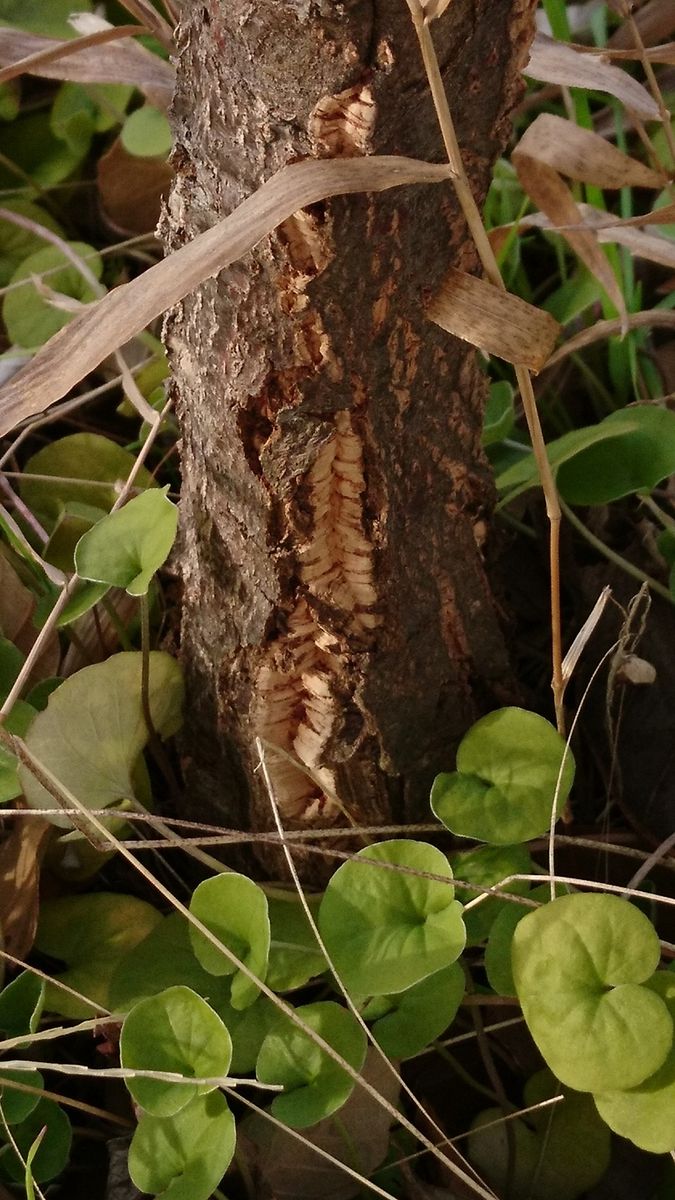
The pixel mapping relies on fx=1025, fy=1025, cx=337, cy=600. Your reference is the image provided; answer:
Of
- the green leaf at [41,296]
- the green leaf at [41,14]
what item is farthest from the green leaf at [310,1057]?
the green leaf at [41,14]

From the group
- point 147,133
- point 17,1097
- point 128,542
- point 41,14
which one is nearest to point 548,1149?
point 17,1097

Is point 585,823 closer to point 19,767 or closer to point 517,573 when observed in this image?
point 517,573

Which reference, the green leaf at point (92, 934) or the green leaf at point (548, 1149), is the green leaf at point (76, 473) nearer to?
the green leaf at point (92, 934)

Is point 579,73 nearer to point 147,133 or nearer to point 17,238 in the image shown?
point 147,133

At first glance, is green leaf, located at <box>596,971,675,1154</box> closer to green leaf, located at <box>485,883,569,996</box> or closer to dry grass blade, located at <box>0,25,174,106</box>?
green leaf, located at <box>485,883,569,996</box>

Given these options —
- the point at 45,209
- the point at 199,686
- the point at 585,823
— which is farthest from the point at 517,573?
the point at 45,209

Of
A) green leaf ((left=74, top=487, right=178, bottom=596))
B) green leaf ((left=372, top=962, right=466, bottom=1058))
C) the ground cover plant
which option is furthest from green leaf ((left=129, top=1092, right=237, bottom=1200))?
green leaf ((left=74, top=487, right=178, bottom=596))
